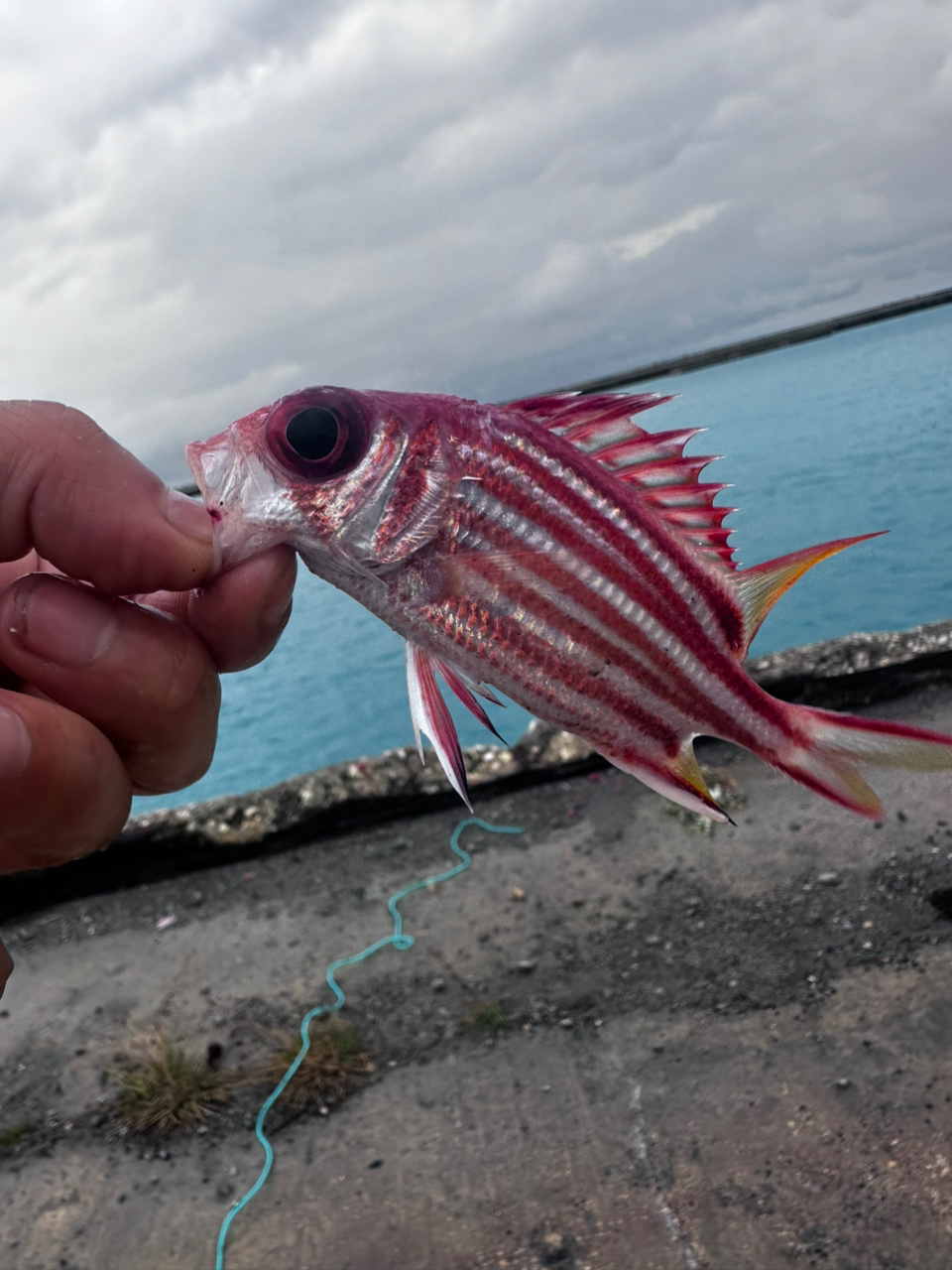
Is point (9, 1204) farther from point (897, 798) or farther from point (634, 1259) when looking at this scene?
point (897, 798)

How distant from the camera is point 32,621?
158 cm

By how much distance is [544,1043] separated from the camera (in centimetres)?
405

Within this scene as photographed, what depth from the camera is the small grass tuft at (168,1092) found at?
3900mm

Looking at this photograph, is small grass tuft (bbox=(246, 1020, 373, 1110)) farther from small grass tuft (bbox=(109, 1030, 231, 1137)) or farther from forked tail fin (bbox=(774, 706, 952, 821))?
forked tail fin (bbox=(774, 706, 952, 821))

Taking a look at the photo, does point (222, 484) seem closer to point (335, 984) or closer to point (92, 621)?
point (92, 621)

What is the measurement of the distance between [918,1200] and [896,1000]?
931mm

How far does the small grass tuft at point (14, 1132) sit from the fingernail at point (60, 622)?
3456mm

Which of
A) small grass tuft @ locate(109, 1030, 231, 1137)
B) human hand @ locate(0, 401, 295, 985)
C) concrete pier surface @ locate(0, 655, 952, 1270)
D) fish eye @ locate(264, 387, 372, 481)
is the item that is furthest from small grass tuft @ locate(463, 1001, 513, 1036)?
fish eye @ locate(264, 387, 372, 481)

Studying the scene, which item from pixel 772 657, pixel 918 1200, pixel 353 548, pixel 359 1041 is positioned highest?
pixel 353 548

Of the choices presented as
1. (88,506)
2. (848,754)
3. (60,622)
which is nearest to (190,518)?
(88,506)

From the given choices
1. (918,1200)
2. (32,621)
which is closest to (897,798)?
(918,1200)

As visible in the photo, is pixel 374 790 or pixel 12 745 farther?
pixel 374 790

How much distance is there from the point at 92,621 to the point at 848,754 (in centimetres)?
130

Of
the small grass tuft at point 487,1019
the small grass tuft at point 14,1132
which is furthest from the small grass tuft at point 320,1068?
the small grass tuft at point 14,1132
